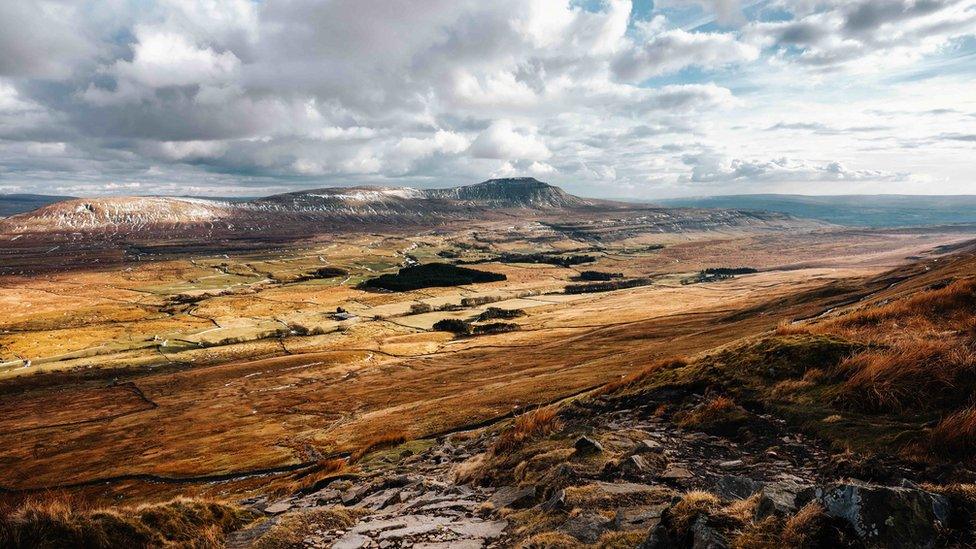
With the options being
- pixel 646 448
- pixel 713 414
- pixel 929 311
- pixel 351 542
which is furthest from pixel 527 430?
pixel 929 311

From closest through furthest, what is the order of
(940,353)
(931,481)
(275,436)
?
(931,481) < (940,353) < (275,436)

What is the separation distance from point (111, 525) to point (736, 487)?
48.2ft

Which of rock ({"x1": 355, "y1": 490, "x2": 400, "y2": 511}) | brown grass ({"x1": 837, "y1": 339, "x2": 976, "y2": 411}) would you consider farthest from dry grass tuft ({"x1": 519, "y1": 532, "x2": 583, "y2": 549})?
brown grass ({"x1": 837, "y1": 339, "x2": 976, "y2": 411})

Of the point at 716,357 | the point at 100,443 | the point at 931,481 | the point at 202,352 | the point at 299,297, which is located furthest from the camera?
the point at 299,297

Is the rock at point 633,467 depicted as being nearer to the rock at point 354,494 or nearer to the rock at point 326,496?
the rock at point 354,494

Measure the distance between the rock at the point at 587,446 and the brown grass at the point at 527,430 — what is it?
12.0 ft

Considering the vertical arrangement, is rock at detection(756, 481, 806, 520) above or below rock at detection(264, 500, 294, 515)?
above

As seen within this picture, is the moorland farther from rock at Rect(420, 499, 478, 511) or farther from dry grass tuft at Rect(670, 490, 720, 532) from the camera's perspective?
rock at Rect(420, 499, 478, 511)

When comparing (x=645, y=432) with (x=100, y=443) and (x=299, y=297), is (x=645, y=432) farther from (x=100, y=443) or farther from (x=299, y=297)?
(x=299, y=297)

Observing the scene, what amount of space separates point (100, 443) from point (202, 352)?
193 ft

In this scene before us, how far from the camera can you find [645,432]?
16.3 meters

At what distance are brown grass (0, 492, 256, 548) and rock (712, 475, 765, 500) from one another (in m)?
12.9

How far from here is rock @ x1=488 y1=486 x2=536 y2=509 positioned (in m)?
13.4

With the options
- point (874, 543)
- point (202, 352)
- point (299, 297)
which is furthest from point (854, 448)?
point (299, 297)
